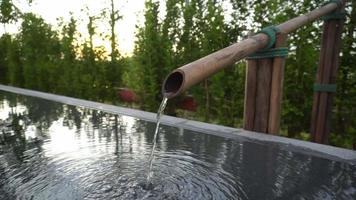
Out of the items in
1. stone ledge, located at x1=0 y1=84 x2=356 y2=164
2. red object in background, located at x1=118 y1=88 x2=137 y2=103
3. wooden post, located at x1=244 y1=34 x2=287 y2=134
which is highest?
wooden post, located at x1=244 y1=34 x2=287 y2=134

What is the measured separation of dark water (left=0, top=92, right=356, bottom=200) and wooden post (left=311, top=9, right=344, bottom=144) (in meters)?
1.17

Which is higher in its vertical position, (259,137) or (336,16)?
(336,16)

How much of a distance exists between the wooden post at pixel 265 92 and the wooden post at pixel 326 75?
788 millimetres

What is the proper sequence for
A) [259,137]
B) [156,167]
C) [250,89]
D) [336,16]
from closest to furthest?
[156,167]
[259,137]
[250,89]
[336,16]

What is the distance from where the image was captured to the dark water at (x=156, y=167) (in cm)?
253

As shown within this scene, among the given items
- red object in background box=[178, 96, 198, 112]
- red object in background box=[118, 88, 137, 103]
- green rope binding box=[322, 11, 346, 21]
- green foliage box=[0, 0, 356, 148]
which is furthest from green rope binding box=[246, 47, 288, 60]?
red object in background box=[118, 88, 137, 103]

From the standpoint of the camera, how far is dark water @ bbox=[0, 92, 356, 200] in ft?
8.30

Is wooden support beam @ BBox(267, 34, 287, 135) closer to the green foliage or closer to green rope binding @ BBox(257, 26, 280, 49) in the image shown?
green rope binding @ BBox(257, 26, 280, 49)

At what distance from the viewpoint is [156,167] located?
3.14 meters

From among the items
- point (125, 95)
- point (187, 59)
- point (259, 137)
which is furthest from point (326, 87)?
point (125, 95)

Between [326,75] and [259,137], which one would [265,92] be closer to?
[259,137]

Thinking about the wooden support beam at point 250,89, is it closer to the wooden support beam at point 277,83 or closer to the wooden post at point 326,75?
the wooden support beam at point 277,83

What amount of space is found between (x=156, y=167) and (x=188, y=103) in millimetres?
4145

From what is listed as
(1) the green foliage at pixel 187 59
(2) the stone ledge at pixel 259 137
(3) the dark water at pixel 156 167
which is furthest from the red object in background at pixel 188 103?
(3) the dark water at pixel 156 167
